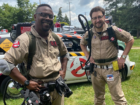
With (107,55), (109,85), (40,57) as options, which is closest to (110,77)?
(109,85)

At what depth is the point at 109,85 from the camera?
2.29m

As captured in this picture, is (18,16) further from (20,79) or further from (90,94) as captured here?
(20,79)

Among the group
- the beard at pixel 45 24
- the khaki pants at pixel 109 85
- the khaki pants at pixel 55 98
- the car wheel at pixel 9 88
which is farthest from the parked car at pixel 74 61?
the beard at pixel 45 24

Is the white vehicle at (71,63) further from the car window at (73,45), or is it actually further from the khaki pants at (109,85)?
the khaki pants at (109,85)

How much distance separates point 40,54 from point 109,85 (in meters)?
1.33

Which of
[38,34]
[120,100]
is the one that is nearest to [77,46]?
[120,100]

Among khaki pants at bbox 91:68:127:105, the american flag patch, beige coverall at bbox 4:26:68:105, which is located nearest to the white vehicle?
khaki pants at bbox 91:68:127:105

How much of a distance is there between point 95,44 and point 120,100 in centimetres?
99

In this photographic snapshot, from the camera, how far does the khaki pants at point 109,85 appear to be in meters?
2.18

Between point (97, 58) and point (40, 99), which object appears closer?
point (40, 99)

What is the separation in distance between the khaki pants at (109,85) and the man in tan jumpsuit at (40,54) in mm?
869

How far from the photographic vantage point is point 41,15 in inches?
65.3

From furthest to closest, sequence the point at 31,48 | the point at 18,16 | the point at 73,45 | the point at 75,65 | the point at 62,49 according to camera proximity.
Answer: the point at 18,16
the point at 73,45
the point at 75,65
the point at 62,49
the point at 31,48

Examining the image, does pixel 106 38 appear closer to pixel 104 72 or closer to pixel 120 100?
pixel 104 72
